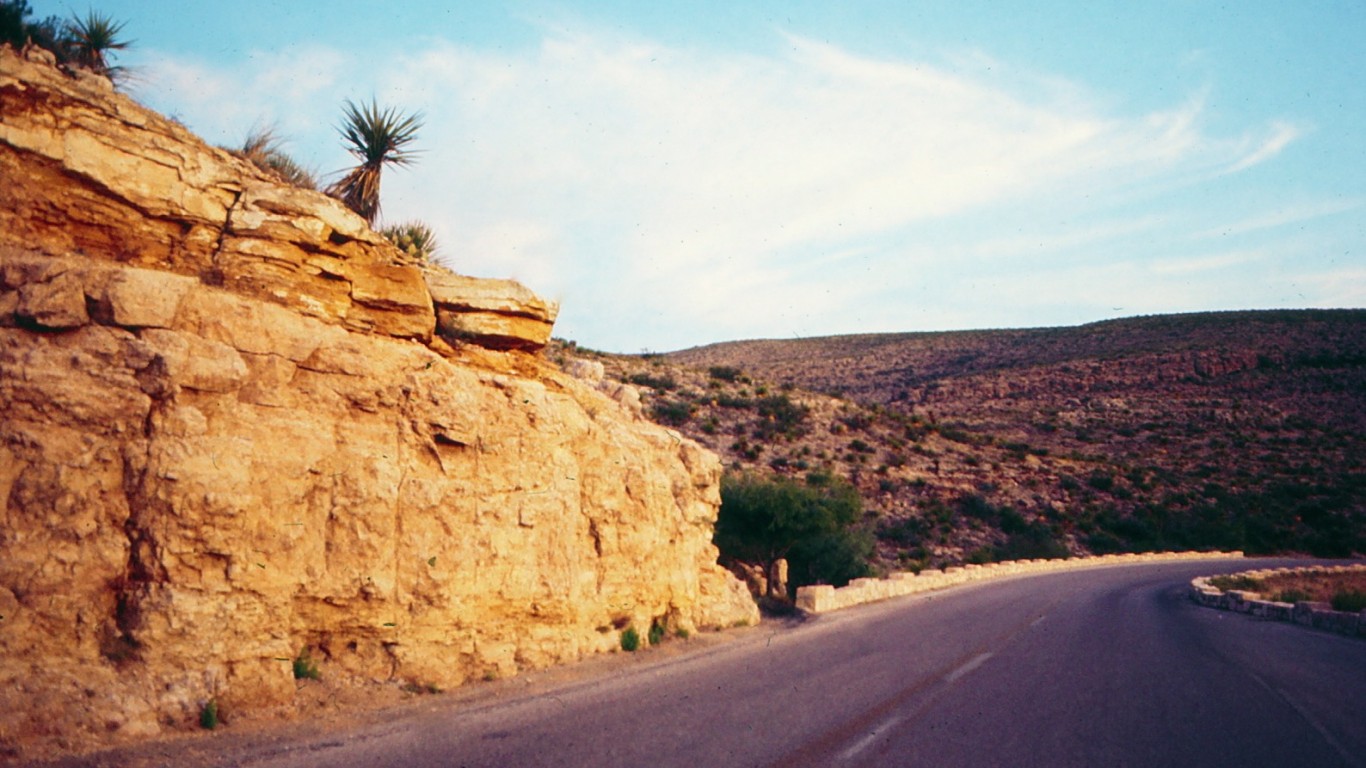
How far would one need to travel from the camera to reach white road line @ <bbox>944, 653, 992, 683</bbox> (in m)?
10.4

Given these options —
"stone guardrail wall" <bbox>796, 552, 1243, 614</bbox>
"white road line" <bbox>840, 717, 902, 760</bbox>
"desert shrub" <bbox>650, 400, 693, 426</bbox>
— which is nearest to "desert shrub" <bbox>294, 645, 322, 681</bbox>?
"white road line" <bbox>840, 717, 902, 760</bbox>

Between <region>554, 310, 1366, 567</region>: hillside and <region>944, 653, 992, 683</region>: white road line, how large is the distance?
26.0m

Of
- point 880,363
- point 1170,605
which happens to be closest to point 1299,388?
point 880,363

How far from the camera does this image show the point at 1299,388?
63562mm

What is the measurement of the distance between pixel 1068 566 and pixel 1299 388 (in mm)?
39336

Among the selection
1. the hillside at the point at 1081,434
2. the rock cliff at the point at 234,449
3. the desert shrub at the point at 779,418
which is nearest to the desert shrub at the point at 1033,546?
the hillside at the point at 1081,434

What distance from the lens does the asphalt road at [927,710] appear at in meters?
6.65

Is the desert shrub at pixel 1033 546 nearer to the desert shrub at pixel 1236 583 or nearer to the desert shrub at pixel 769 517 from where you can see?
the desert shrub at pixel 1236 583

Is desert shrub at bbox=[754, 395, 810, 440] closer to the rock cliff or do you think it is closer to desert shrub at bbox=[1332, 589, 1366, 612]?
desert shrub at bbox=[1332, 589, 1366, 612]

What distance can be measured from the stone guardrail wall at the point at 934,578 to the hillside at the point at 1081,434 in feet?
9.89

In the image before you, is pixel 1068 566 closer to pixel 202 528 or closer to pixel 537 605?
pixel 537 605

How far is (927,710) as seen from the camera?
27.7 ft

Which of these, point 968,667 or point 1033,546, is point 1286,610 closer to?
point 968,667

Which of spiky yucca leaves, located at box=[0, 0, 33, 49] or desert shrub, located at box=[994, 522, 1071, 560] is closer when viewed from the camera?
spiky yucca leaves, located at box=[0, 0, 33, 49]
